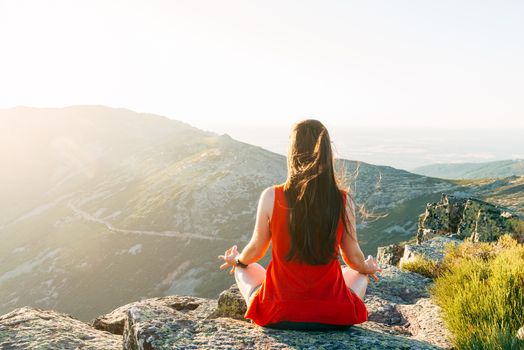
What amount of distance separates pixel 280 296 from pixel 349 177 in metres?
2.48

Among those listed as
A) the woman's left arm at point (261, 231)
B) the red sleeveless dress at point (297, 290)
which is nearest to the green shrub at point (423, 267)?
the red sleeveless dress at point (297, 290)

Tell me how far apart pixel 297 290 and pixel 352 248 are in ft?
3.82

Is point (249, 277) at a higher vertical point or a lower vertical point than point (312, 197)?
lower

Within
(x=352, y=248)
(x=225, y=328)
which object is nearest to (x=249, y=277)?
(x=225, y=328)

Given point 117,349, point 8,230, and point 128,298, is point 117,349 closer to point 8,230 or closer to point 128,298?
point 128,298

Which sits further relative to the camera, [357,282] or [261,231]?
[357,282]

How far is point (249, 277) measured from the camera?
6.86 meters

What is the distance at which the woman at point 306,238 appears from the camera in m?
5.66

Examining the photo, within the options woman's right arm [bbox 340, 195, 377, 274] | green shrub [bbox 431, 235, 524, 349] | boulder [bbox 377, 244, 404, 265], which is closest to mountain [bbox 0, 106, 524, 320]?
boulder [bbox 377, 244, 404, 265]

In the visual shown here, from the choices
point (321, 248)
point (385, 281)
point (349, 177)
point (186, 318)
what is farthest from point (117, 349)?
point (385, 281)

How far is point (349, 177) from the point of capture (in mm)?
7008

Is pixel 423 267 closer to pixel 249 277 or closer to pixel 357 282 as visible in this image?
pixel 357 282

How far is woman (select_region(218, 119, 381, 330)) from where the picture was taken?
566 cm

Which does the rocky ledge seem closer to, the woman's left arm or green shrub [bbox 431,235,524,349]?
green shrub [bbox 431,235,524,349]
